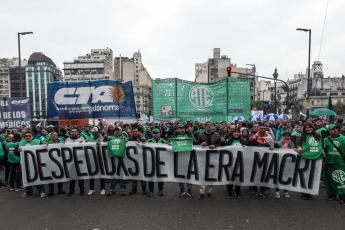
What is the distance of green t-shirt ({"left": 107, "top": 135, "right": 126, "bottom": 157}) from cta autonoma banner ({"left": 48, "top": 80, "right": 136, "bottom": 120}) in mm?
3193

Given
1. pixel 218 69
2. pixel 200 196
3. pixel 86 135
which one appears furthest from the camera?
pixel 218 69

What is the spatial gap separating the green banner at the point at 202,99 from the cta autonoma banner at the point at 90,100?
2.99 m

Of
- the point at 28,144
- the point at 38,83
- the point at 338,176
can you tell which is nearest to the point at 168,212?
the point at 338,176

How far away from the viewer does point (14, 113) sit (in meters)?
11.2

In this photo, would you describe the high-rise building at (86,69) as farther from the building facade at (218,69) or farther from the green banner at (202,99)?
the green banner at (202,99)

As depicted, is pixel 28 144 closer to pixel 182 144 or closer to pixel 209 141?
pixel 182 144

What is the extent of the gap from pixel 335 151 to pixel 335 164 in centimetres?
29

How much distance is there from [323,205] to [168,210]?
10.7ft

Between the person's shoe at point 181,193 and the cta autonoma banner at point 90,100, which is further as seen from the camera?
the cta autonoma banner at point 90,100

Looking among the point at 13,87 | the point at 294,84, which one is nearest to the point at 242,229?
the point at 294,84

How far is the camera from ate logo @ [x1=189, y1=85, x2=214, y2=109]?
1213cm

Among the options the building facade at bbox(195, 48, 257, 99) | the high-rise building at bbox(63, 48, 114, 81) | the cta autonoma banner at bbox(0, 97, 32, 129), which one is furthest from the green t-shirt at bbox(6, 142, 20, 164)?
the high-rise building at bbox(63, 48, 114, 81)

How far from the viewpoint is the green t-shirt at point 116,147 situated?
653 centimetres

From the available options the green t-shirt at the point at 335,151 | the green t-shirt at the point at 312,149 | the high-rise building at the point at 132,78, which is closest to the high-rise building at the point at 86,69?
the high-rise building at the point at 132,78
